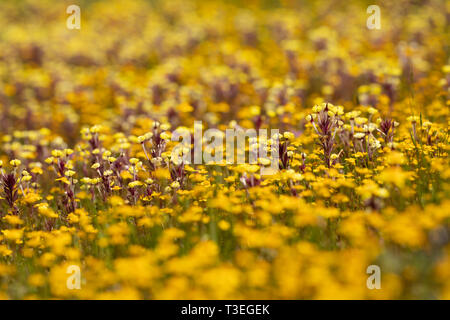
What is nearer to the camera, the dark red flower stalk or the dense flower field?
the dense flower field

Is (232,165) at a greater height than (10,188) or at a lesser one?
greater

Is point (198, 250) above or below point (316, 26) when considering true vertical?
below

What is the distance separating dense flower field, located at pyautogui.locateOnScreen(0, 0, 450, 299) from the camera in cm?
294

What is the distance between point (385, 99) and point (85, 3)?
50.0 ft

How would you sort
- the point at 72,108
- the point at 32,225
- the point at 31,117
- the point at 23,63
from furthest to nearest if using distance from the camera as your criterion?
the point at 23,63
the point at 72,108
the point at 31,117
the point at 32,225

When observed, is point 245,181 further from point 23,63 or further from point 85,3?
point 85,3

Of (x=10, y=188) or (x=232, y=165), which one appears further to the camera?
(x=232, y=165)

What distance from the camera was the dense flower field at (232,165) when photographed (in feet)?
9.64

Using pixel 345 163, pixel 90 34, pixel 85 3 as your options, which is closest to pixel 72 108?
pixel 90 34

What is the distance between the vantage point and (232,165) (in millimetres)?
5223

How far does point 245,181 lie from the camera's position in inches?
167

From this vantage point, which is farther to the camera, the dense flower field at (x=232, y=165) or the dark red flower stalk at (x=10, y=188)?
the dark red flower stalk at (x=10, y=188)
